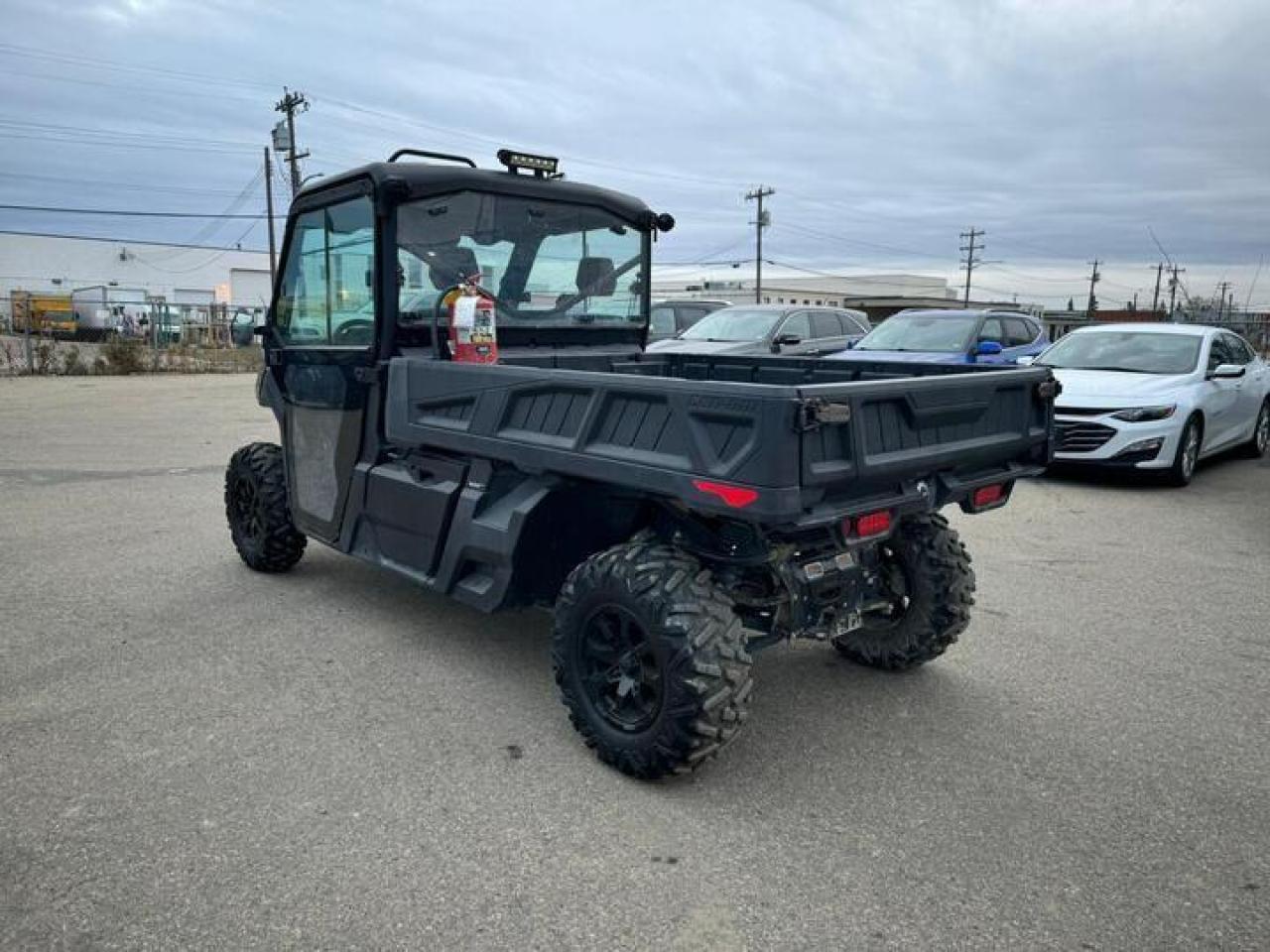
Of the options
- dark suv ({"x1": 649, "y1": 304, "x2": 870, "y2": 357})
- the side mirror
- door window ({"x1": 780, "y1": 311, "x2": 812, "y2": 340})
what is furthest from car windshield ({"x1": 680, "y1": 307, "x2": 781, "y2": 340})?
the side mirror

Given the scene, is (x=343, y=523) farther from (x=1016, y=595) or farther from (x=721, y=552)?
(x=1016, y=595)

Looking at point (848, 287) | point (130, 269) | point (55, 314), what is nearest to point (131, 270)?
point (130, 269)

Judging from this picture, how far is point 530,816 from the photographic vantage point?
9.73ft

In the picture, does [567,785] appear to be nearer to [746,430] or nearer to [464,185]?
[746,430]

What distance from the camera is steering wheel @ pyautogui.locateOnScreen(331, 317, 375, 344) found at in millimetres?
4352

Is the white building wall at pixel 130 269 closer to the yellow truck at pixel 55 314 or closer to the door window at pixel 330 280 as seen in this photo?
the yellow truck at pixel 55 314

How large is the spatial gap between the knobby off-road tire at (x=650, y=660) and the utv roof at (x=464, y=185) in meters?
2.03

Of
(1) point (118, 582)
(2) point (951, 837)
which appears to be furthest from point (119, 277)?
(2) point (951, 837)

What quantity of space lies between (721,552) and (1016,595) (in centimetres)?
282

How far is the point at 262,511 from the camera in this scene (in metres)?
5.38

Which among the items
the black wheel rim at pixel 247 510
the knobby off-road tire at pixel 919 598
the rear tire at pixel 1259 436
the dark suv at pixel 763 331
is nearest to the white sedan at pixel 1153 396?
the rear tire at pixel 1259 436

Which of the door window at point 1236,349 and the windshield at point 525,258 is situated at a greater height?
the windshield at point 525,258

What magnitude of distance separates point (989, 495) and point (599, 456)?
1.75 m

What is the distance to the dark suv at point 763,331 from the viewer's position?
481 inches
